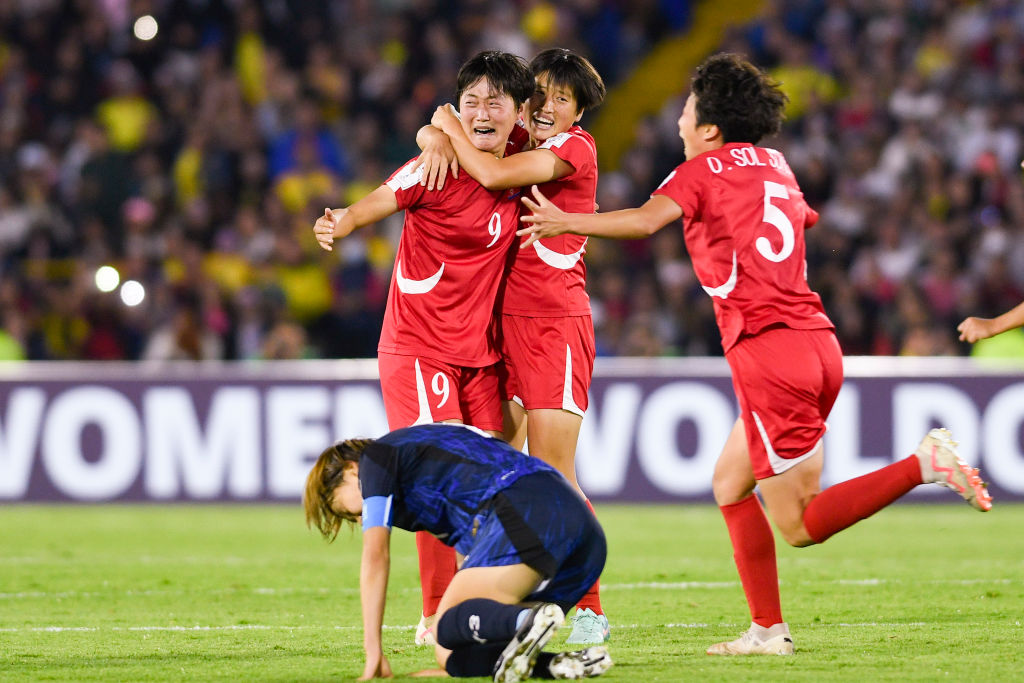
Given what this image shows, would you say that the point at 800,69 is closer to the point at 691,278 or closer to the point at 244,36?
the point at 691,278

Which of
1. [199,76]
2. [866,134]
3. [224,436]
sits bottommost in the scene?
[224,436]

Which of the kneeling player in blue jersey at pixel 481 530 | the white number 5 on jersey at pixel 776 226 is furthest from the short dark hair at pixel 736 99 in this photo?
the kneeling player in blue jersey at pixel 481 530

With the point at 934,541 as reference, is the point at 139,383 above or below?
above

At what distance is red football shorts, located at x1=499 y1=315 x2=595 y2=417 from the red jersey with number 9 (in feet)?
2.64

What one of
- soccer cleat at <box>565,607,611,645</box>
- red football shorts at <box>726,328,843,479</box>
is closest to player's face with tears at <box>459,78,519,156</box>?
red football shorts at <box>726,328,843,479</box>

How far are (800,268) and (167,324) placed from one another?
879 centimetres

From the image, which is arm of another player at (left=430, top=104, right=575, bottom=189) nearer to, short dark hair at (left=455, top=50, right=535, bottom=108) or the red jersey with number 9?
short dark hair at (left=455, top=50, right=535, bottom=108)

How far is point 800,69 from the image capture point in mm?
15266

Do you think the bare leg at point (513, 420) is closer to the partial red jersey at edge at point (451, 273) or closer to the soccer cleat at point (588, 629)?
the partial red jersey at edge at point (451, 273)

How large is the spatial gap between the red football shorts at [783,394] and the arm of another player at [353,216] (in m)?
1.47

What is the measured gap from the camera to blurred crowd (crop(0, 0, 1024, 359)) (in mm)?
13305

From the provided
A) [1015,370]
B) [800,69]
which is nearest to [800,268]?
[1015,370]

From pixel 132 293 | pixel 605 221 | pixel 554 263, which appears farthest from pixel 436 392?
pixel 132 293

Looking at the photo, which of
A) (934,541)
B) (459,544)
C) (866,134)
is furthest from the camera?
(866,134)
